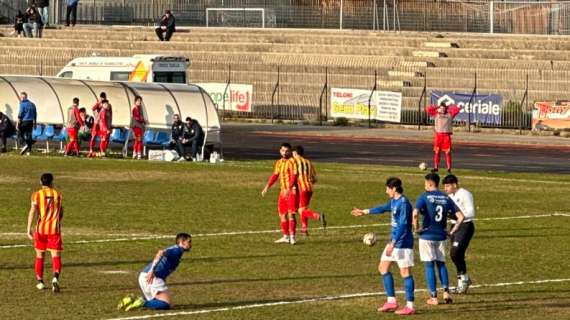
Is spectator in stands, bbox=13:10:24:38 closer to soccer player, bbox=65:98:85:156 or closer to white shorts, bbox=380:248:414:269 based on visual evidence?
soccer player, bbox=65:98:85:156

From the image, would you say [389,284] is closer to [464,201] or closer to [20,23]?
[464,201]

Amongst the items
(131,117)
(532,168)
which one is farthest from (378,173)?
(131,117)

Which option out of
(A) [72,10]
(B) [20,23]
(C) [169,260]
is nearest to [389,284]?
(C) [169,260]

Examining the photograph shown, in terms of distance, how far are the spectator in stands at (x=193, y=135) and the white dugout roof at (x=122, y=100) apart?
2.86 meters

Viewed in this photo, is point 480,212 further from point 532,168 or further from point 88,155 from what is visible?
point 88,155

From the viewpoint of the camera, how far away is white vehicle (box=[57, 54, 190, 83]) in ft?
194

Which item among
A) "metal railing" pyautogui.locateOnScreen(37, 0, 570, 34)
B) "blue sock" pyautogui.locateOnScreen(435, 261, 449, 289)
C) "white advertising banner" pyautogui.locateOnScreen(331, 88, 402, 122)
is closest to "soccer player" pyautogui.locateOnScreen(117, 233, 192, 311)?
"blue sock" pyautogui.locateOnScreen(435, 261, 449, 289)

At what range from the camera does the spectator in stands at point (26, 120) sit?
4994 centimetres

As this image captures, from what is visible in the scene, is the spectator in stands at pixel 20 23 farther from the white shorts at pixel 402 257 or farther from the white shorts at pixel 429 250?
the white shorts at pixel 402 257

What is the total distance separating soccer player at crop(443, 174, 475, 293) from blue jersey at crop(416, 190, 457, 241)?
0.94 metres

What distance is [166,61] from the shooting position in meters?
59.8

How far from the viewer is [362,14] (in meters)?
81.2

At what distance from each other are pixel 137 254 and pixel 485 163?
82.3 feet

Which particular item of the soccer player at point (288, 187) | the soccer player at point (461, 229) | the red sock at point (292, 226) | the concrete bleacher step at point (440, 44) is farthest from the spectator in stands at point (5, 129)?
the soccer player at point (461, 229)
